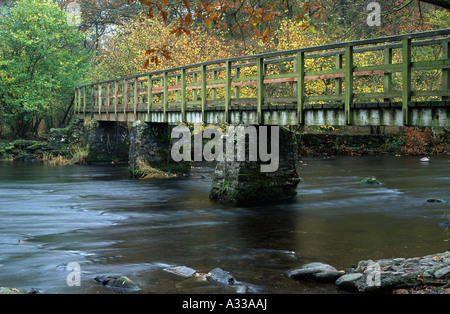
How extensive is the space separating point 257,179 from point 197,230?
360cm

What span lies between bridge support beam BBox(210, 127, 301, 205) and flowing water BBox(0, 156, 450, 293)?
52cm

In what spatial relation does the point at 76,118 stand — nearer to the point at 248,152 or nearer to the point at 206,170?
the point at 206,170

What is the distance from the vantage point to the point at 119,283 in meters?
7.98

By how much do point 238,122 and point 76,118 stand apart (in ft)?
61.5

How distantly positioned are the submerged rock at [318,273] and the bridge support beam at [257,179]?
6874 millimetres

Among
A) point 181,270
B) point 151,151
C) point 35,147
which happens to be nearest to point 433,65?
point 181,270

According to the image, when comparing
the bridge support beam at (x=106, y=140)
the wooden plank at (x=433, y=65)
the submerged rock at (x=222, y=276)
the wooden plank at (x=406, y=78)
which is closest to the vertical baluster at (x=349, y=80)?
the wooden plank at (x=406, y=78)

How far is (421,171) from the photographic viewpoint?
2397 cm

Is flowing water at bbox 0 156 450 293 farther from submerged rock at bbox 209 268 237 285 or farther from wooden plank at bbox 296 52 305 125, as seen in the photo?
wooden plank at bbox 296 52 305 125

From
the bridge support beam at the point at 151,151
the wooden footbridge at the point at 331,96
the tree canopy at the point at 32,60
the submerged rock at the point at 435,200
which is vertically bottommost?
the submerged rock at the point at 435,200

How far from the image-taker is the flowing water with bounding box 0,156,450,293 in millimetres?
8875

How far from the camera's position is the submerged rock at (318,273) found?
827 cm

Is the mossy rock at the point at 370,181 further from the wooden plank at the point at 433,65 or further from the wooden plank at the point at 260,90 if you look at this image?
the wooden plank at the point at 433,65
